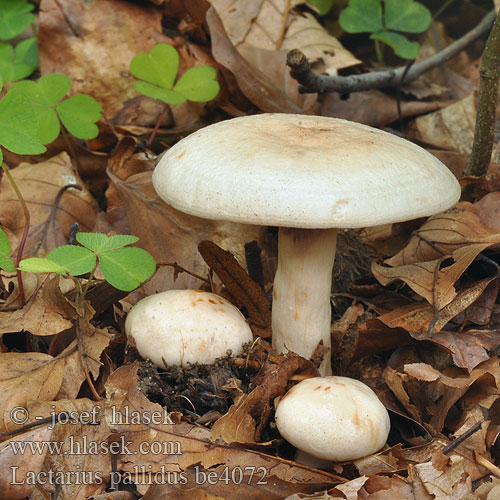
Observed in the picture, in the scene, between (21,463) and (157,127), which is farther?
(157,127)

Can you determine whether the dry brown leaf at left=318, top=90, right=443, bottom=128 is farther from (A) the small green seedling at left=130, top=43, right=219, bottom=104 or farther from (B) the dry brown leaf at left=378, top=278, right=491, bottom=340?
(B) the dry brown leaf at left=378, top=278, right=491, bottom=340

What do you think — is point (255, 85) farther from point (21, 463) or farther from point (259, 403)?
point (21, 463)

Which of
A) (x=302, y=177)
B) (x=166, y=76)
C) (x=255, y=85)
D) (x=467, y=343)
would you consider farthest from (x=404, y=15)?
(x=302, y=177)

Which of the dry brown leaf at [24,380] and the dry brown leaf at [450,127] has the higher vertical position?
the dry brown leaf at [450,127]

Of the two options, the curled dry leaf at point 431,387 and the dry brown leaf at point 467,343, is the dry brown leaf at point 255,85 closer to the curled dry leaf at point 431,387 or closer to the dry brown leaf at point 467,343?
the dry brown leaf at point 467,343

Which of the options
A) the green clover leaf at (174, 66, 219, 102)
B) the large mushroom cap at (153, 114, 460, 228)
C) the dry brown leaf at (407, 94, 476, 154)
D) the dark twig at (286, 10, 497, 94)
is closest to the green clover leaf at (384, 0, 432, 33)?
the dark twig at (286, 10, 497, 94)

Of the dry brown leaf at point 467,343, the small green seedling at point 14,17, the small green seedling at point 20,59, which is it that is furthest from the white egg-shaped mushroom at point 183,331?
the small green seedling at point 14,17

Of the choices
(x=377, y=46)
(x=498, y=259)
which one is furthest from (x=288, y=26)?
(x=498, y=259)
